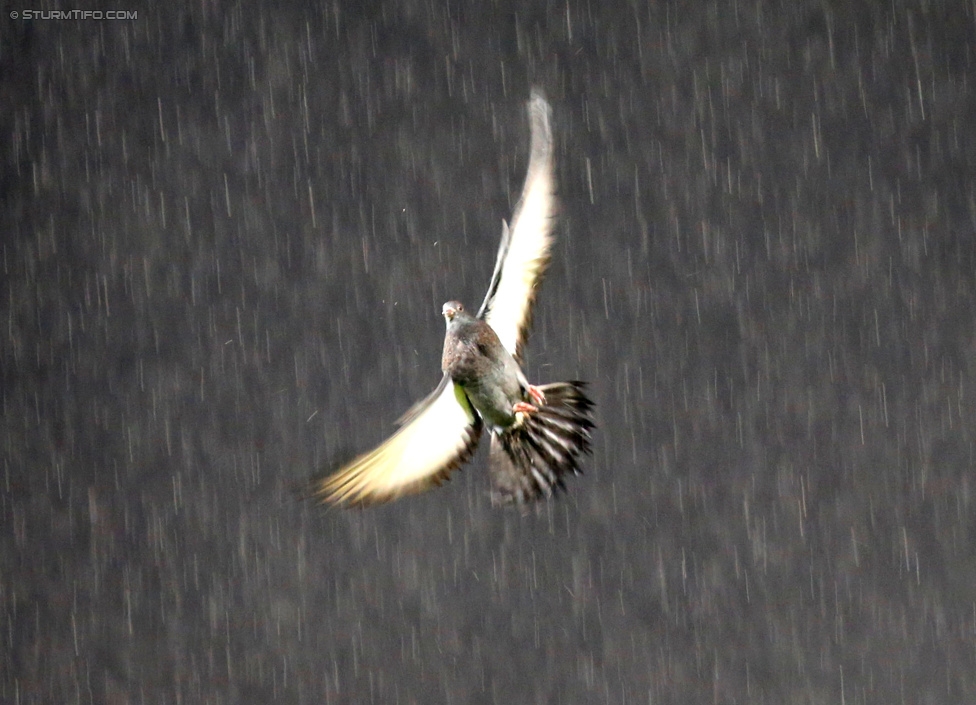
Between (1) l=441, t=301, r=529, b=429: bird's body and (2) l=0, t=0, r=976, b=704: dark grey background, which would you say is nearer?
(1) l=441, t=301, r=529, b=429: bird's body

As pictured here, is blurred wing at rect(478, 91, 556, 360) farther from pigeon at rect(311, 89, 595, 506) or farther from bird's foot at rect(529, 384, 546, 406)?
bird's foot at rect(529, 384, 546, 406)

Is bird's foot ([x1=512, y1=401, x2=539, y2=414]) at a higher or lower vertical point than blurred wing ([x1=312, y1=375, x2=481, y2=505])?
higher

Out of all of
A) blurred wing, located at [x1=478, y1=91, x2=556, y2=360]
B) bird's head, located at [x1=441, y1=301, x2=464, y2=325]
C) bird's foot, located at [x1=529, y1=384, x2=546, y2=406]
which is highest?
blurred wing, located at [x1=478, y1=91, x2=556, y2=360]

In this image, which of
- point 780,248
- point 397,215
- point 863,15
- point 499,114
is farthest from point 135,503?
point 863,15

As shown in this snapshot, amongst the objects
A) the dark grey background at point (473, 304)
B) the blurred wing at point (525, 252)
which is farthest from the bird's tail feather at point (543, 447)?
the dark grey background at point (473, 304)

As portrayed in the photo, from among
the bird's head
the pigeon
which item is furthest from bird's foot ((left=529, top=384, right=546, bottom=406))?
the bird's head

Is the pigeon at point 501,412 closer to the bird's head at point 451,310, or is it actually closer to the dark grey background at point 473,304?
the bird's head at point 451,310

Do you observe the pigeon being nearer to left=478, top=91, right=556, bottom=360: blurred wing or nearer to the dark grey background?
left=478, top=91, right=556, bottom=360: blurred wing
